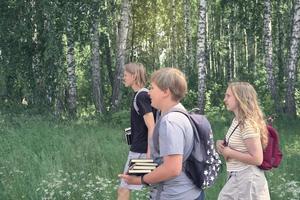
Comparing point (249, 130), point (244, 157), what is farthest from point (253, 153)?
point (249, 130)

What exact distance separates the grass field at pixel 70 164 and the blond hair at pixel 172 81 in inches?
125

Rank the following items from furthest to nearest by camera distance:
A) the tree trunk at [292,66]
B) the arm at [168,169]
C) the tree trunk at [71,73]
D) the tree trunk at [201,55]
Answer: the tree trunk at [201,55] < the tree trunk at [292,66] < the tree trunk at [71,73] < the arm at [168,169]

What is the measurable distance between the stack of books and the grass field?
113 inches

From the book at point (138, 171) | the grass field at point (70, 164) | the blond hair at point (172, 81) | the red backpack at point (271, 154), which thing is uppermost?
the blond hair at point (172, 81)

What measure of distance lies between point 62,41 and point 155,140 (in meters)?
12.8

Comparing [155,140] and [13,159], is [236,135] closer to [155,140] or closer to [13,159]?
[155,140]

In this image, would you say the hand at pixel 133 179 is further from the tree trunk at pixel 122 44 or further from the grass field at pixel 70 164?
the tree trunk at pixel 122 44

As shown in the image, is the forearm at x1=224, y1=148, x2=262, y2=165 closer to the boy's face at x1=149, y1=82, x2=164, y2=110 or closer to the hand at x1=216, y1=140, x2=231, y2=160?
the hand at x1=216, y1=140, x2=231, y2=160

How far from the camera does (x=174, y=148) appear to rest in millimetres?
3350

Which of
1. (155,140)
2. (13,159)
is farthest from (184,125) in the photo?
(13,159)

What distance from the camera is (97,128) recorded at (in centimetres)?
1308

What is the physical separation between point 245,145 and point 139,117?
1.47m

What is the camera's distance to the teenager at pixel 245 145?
4398mm

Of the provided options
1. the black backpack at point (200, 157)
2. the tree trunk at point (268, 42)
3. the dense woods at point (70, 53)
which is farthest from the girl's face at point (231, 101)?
the tree trunk at point (268, 42)
